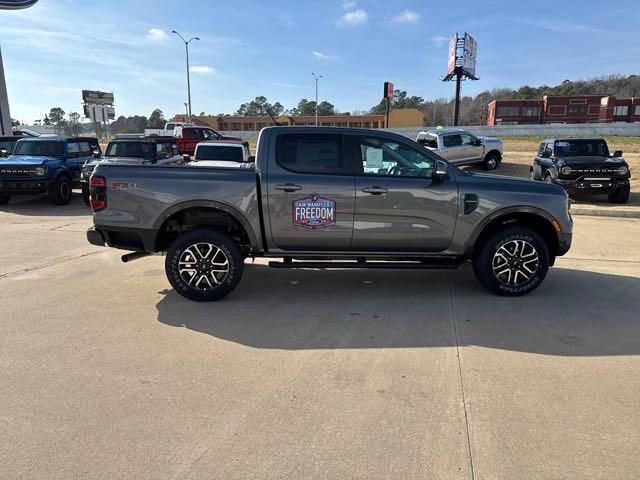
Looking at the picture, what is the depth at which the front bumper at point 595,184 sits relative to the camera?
1256 cm

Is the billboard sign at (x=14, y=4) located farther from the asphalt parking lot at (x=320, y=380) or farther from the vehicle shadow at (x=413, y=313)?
the vehicle shadow at (x=413, y=313)

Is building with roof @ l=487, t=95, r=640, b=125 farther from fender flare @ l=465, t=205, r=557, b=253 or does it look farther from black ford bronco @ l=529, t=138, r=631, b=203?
fender flare @ l=465, t=205, r=557, b=253

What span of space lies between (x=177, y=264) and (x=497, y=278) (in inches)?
142

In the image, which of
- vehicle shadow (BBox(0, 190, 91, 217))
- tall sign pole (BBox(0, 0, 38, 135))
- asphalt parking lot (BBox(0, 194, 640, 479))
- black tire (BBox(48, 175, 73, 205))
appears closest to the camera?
asphalt parking lot (BBox(0, 194, 640, 479))

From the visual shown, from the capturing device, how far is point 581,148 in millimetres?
13758

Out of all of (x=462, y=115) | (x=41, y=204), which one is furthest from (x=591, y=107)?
(x=41, y=204)

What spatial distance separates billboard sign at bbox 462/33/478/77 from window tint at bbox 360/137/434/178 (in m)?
64.3

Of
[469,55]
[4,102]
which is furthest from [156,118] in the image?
[4,102]

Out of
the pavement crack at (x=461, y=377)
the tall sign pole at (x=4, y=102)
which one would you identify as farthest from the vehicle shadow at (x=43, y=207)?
the tall sign pole at (x=4, y=102)

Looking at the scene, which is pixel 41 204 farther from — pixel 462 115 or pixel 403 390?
pixel 462 115

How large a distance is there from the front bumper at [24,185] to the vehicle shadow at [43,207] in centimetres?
52

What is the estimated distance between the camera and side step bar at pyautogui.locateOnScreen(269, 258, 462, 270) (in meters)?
5.16

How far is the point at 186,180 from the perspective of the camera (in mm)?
4934

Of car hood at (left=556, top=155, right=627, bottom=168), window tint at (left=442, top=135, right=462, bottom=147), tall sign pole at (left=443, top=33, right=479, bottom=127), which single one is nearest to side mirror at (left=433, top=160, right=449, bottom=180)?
car hood at (left=556, top=155, right=627, bottom=168)
